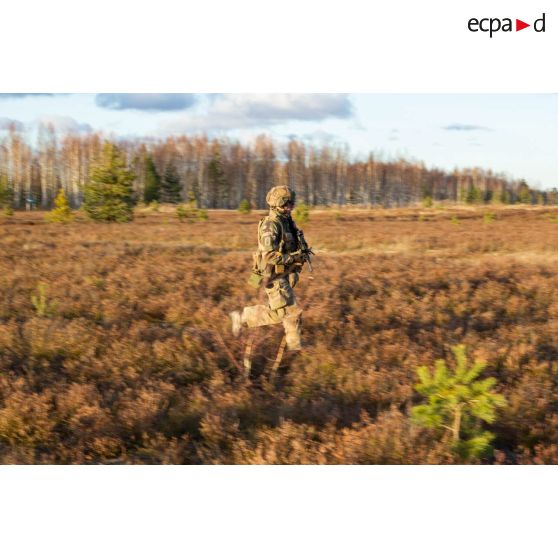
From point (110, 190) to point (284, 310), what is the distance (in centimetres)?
2835

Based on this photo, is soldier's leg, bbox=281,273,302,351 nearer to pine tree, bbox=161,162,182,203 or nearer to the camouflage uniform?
the camouflage uniform

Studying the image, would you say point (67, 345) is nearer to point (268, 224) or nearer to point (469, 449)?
point (268, 224)

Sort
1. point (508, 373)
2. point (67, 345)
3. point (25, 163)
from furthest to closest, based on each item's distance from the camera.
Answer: point (25, 163), point (67, 345), point (508, 373)

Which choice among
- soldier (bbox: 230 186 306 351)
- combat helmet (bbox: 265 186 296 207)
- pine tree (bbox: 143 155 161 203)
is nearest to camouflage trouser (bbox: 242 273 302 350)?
soldier (bbox: 230 186 306 351)

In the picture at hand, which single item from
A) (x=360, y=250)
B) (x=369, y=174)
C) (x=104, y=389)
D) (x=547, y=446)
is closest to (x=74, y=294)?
(x=104, y=389)

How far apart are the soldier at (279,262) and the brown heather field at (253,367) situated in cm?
57

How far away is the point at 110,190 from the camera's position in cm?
3109

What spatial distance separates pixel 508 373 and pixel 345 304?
3115 millimetres

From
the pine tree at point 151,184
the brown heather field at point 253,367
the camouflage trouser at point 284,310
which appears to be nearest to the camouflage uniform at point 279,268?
the camouflage trouser at point 284,310

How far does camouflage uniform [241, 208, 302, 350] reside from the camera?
5.35 meters

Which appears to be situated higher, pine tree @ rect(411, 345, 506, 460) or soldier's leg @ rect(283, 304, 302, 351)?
soldier's leg @ rect(283, 304, 302, 351)

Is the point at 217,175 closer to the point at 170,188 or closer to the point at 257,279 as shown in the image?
the point at 170,188

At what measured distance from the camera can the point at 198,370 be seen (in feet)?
18.3

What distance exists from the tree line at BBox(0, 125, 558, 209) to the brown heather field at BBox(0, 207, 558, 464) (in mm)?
38694
